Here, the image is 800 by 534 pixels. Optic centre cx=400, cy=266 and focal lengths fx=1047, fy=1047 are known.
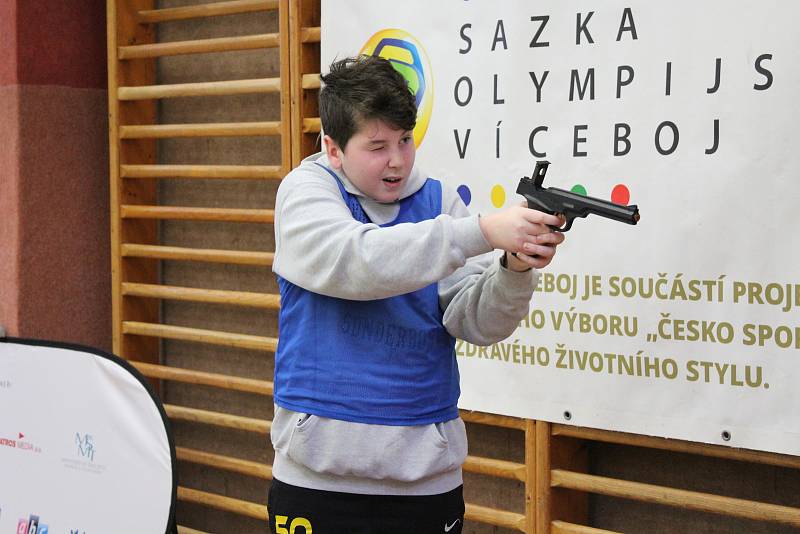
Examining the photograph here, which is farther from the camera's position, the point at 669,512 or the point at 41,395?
the point at 41,395

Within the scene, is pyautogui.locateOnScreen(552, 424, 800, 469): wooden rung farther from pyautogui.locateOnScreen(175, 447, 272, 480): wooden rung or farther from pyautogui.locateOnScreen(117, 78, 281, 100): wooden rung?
pyautogui.locateOnScreen(117, 78, 281, 100): wooden rung

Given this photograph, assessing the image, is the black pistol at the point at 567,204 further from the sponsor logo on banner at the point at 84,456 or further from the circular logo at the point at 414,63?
the sponsor logo on banner at the point at 84,456

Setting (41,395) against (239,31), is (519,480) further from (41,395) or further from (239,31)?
(239,31)

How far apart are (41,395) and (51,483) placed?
29cm

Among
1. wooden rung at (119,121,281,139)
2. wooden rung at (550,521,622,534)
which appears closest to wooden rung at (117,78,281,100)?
wooden rung at (119,121,281,139)

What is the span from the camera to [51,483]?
3.36 meters

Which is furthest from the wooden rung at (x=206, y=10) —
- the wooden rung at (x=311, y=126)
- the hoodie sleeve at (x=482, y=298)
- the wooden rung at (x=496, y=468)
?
the hoodie sleeve at (x=482, y=298)

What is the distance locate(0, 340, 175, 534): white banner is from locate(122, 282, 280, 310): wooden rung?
46cm

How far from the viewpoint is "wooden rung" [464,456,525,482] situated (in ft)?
9.48

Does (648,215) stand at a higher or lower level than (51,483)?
higher

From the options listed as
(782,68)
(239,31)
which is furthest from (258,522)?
(782,68)

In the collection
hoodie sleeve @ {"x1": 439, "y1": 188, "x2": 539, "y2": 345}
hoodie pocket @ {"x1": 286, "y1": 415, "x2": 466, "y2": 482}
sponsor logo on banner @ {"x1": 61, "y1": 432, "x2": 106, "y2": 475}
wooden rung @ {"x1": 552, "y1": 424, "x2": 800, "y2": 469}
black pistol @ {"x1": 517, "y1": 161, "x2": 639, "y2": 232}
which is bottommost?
sponsor logo on banner @ {"x1": 61, "y1": 432, "x2": 106, "y2": 475}

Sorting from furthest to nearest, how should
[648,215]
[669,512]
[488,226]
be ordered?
Result: [669,512] → [648,215] → [488,226]

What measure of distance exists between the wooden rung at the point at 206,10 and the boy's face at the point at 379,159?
1847 millimetres
